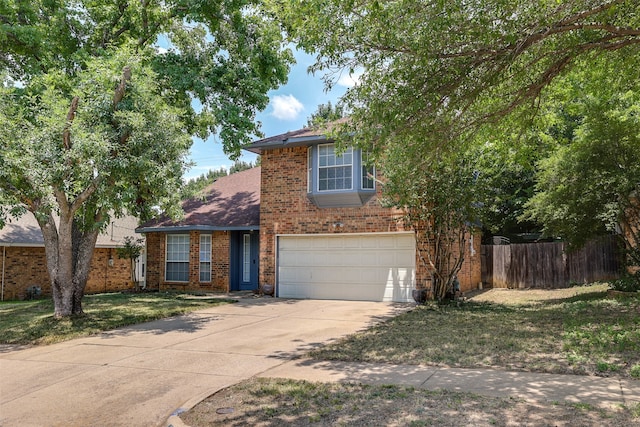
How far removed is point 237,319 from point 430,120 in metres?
6.86

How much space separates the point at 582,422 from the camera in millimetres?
4574

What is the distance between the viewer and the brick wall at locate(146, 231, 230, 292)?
19359 mm

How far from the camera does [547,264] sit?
68.8ft

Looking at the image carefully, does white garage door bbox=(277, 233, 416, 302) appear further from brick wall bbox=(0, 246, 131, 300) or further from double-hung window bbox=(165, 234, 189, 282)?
brick wall bbox=(0, 246, 131, 300)

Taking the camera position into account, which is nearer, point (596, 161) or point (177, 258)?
point (596, 161)

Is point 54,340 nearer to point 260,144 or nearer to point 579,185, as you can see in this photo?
point 260,144

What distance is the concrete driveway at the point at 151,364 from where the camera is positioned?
18.8 feet

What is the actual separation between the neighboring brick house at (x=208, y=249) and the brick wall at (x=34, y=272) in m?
2.42

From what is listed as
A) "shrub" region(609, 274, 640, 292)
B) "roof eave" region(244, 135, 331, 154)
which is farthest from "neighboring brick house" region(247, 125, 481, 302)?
"shrub" region(609, 274, 640, 292)

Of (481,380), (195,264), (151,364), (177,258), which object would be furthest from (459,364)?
(177,258)

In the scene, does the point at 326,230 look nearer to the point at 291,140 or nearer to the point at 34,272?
the point at 291,140

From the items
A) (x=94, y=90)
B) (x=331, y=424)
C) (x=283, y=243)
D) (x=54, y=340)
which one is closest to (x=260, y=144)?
(x=283, y=243)

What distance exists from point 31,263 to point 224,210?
7.62 meters

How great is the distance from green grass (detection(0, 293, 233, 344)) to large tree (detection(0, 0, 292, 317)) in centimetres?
75
